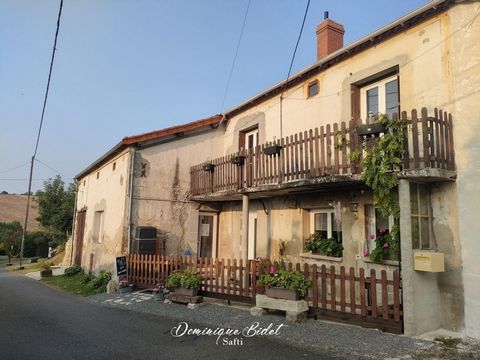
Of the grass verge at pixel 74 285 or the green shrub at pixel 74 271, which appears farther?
the green shrub at pixel 74 271

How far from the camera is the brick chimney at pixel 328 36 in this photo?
10820 mm

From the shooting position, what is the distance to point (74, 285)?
42.0ft

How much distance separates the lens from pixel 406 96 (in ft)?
23.9

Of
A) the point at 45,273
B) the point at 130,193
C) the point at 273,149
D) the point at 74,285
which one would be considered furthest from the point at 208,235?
the point at 45,273

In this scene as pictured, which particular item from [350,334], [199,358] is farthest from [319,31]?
[199,358]

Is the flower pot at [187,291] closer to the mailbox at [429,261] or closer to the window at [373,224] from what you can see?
the window at [373,224]

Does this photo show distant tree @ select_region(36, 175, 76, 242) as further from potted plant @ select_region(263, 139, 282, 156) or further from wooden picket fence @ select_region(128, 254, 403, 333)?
potted plant @ select_region(263, 139, 282, 156)

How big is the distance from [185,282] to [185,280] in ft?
0.18

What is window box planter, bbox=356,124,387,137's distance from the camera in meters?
6.41

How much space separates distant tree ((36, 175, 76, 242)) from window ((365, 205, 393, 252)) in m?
24.6

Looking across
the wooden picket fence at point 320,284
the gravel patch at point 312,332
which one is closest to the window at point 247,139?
Answer: the wooden picket fence at point 320,284

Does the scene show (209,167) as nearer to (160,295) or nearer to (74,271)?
(160,295)

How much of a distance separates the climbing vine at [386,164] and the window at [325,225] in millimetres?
2195

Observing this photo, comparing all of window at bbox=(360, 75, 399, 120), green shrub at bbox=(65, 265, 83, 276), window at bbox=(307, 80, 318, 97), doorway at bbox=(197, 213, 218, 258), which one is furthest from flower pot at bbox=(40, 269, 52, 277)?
window at bbox=(360, 75, 399, 120)
